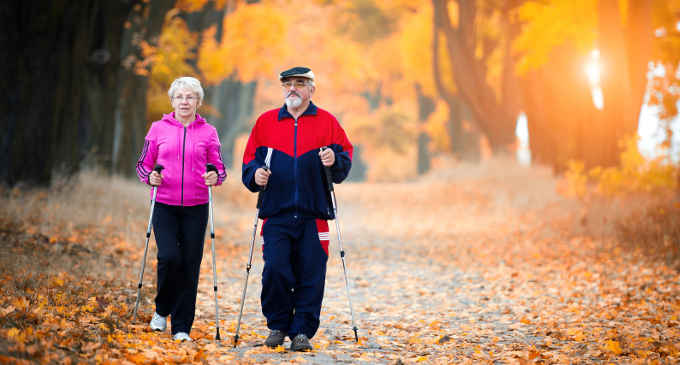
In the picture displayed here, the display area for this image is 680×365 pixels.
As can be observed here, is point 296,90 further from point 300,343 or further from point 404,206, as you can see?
point 404,206

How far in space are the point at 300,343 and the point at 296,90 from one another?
1940 mm

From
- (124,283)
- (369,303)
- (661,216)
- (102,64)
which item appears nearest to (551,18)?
(661,216)

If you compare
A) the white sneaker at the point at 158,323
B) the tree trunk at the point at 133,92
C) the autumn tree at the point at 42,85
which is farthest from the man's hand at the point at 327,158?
the tree trunk at the point at 133,92

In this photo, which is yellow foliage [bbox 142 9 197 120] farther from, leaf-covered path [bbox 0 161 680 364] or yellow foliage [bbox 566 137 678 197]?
yellow foliage [bbox 566 137 678 197]

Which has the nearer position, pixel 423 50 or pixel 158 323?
pixel 158 323

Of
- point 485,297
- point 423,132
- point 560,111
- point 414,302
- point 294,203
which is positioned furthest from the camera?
point 423,132

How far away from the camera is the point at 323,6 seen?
126 ft

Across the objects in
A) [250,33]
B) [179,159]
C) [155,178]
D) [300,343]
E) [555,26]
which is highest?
[250,33]

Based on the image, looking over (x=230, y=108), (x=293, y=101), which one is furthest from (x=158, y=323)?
(x=230, y=108)

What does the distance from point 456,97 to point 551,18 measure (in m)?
12.4

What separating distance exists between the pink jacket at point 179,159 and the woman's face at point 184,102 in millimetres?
73

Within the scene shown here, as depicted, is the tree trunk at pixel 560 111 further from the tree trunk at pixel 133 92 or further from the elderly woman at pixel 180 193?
the elderly woman at pixel 180 193

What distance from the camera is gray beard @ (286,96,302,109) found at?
5.96m

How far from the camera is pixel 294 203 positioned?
19.3 ft
